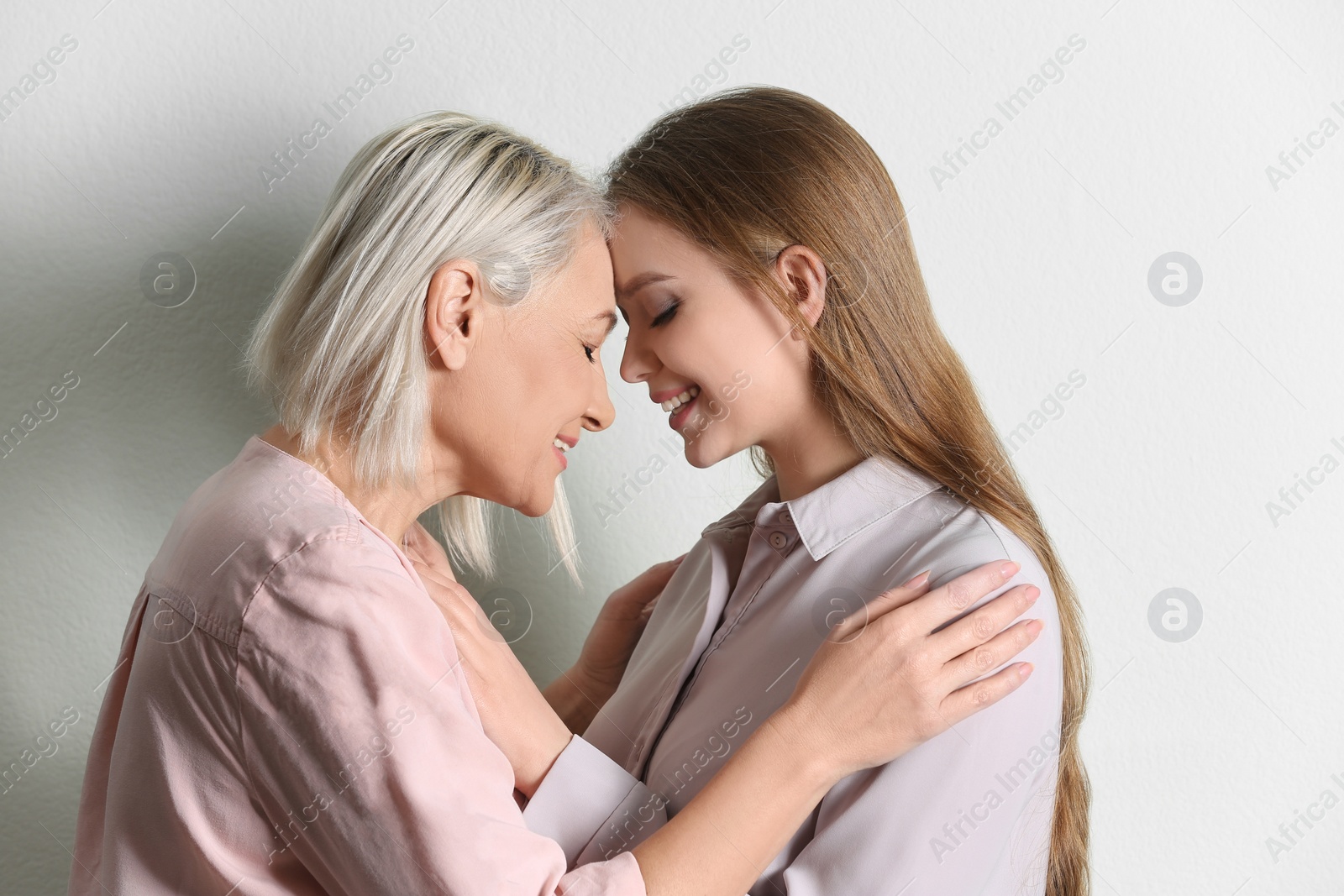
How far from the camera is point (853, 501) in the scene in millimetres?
1353

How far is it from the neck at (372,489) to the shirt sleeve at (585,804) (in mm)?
368

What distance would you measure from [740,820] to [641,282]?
72 cm

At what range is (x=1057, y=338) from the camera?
5.70 feet

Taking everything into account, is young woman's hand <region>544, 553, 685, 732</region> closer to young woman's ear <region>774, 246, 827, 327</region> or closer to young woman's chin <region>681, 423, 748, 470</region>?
young woman's chin <region>681, 423, 748, 470</region>

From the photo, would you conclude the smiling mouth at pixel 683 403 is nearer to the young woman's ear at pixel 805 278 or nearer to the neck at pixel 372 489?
the young woman's ear at pixel 805 278

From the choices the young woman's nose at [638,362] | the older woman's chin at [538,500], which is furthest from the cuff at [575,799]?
the young woman's nose at [638,362]

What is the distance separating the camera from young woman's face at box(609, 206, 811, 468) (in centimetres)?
135

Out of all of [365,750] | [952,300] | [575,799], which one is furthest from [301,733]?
[952,300]

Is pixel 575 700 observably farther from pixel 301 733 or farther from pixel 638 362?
pixel 301 733

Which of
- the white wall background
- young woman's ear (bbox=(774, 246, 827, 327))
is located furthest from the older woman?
the white wall background

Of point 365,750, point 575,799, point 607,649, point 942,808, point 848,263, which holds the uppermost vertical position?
point 848,263

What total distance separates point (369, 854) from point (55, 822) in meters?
0.97

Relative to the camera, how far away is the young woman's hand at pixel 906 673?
1.11 m

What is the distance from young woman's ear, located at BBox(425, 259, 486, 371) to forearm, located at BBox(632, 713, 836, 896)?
1.85 ft
